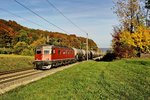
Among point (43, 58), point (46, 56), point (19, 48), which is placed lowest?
point (43, 58)

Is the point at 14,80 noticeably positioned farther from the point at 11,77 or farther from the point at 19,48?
the point at 19,48

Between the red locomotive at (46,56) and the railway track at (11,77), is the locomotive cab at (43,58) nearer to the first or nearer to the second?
the red locomotive at (46,56)

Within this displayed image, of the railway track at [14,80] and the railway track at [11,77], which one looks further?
the railway track at [11,77]

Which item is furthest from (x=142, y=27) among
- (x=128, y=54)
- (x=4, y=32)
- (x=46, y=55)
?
(x=4, y=32)

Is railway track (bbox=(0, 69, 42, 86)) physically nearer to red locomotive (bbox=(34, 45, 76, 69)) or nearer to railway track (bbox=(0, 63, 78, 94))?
railway track (bbox=(0, 63, 78, 94))

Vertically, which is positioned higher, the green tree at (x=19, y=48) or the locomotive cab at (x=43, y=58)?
the green tree at (x=19, y=48)

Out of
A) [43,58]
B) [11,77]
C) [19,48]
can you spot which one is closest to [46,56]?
[43,58]

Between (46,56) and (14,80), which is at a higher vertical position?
(46,56)

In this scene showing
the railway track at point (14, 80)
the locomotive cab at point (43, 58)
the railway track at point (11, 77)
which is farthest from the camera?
the locomotive cab at point (43, 58)

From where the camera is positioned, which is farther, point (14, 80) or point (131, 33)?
point (131, 33)

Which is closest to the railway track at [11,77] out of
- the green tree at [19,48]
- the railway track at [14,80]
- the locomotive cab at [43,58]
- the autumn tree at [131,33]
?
the railway track at [14,80]

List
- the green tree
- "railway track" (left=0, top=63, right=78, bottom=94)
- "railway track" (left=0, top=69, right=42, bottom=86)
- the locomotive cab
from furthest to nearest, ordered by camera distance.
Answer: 1. the green tree
2. the locomotive cab
3. "railway track" (left=0, top=69, right=42, bottom=86)
4. "railway track" (left=0, top=63, right=78, bottom=94)

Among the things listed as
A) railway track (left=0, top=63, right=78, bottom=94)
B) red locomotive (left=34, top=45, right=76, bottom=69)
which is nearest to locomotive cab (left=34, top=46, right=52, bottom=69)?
red locomotive (left=34, top=45, right=76, bottom=69)

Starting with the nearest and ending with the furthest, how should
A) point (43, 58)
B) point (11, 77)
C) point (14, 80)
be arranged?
point (14, 80), point (11, 77), point (43, 58)
